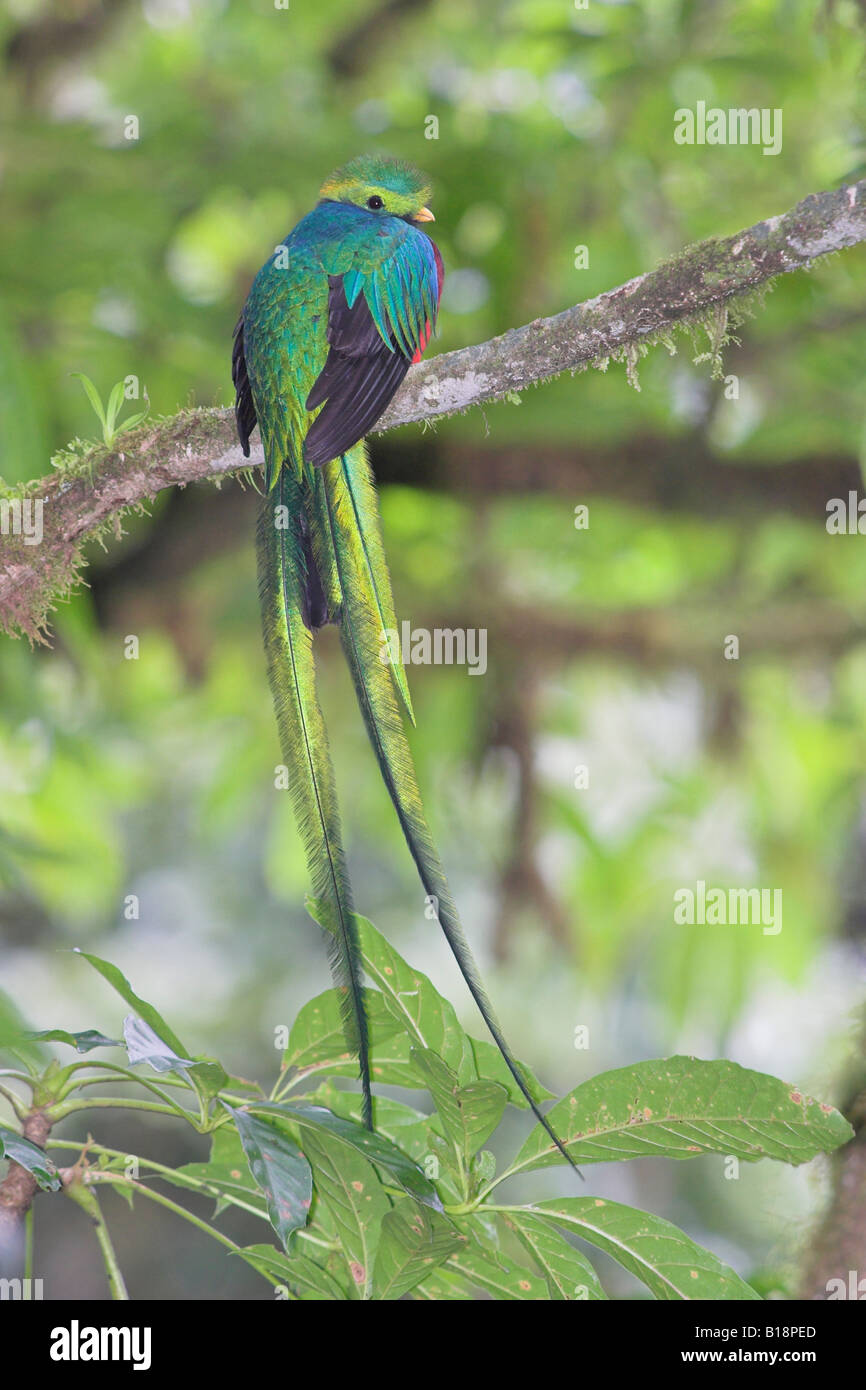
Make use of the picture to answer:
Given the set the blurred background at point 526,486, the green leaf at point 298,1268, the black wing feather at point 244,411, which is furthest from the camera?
the blurred background at point 526,486

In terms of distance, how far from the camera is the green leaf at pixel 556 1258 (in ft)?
2.66

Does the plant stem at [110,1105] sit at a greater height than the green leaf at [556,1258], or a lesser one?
greater

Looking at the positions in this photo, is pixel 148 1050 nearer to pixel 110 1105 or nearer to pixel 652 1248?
pixel 110 1105

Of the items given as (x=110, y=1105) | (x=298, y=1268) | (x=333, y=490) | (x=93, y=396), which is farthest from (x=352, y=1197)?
(x=93, y=396)

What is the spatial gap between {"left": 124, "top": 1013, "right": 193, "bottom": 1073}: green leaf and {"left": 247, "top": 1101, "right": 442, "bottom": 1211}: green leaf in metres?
0.06

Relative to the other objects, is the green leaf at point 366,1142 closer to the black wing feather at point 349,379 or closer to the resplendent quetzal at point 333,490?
the resplendent quetzal at point 333,490

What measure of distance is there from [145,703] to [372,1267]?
1784 mm

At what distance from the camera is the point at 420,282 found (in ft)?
3.23

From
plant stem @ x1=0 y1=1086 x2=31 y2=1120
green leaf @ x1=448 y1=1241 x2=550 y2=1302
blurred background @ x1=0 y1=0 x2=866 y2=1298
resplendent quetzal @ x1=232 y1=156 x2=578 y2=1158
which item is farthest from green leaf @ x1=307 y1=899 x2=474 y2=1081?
blurred background @ x1=0 y1=0 x2=866 y2=1298

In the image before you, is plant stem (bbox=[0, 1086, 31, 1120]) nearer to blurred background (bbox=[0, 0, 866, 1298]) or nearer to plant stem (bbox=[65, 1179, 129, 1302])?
plant stem (bbox=[65, 1179, 129, 1302])

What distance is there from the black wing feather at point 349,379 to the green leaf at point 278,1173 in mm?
466

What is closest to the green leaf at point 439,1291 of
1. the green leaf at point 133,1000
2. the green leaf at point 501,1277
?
the green leaf at point 501,1277

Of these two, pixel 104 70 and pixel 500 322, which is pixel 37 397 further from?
pixel 104 70

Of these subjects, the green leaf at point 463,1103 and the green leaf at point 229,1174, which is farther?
the green leaf at point 229,1174
